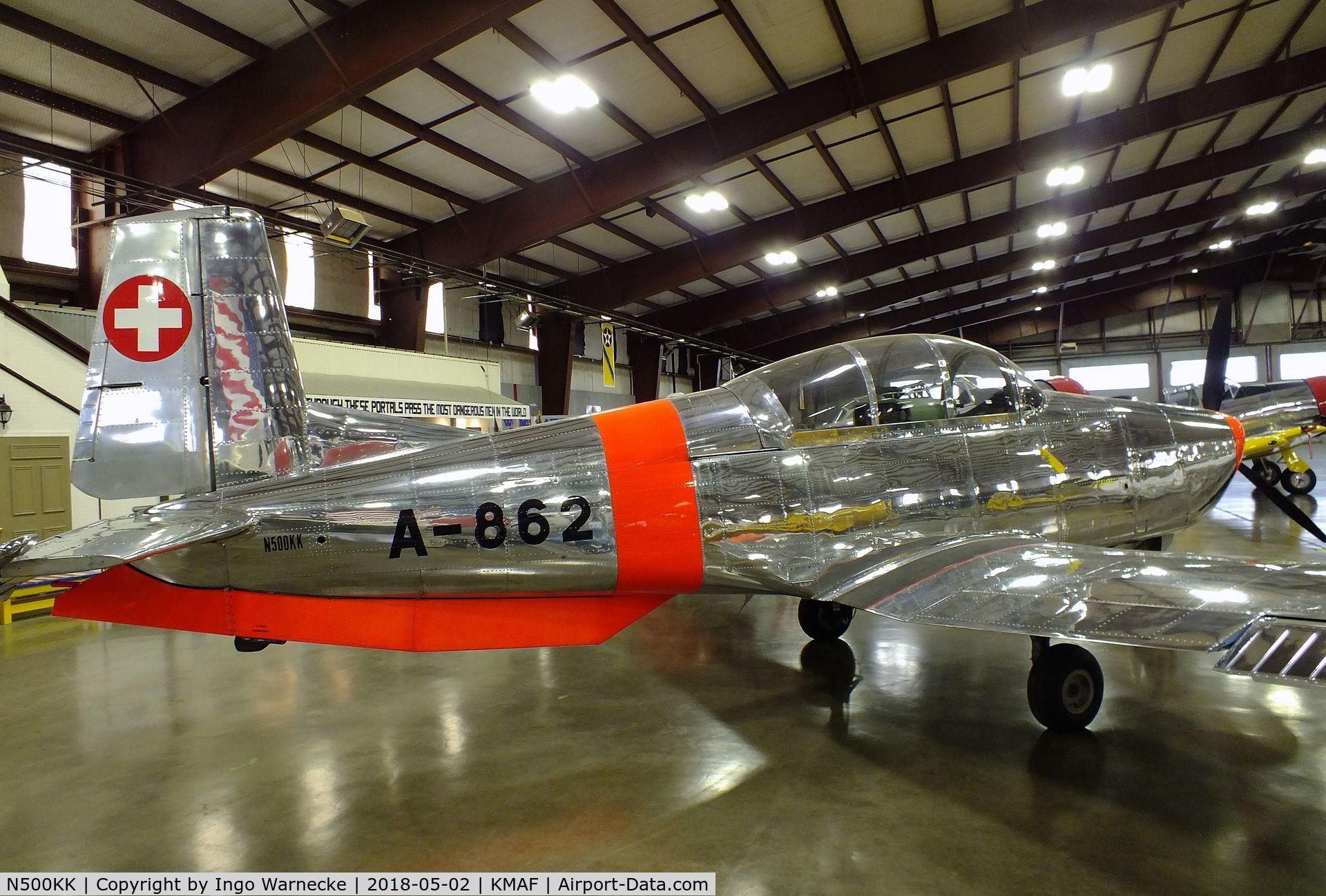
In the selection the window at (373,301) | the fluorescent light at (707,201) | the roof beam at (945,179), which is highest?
the roof beam at (945,179)

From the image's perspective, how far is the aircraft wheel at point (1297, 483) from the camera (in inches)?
474

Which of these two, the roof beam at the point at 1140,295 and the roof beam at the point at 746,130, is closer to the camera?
the roof beam at the point at 746,130

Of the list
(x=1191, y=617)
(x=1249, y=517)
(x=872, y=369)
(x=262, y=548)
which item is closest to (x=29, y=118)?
(x=262, y=548)

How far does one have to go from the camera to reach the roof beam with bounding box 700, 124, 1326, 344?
15.4 m

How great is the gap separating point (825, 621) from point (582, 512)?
2.70 m

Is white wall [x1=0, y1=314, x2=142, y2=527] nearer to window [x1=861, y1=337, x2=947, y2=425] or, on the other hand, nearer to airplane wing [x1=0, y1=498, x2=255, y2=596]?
airplane wing [x1=0, y1=498, x2=255, y2=596]

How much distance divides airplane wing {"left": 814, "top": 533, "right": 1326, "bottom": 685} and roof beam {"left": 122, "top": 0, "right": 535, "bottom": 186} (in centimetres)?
606

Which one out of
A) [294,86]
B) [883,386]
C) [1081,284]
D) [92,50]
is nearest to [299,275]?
[92,50]

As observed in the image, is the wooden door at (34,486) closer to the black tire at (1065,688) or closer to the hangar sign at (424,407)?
the hangar sign at (424,407)

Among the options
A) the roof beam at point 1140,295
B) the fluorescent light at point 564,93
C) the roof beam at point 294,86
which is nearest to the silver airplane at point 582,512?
the roof beam at point 294,86

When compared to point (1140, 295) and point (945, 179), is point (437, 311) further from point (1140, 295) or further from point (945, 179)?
point (1140, 295)

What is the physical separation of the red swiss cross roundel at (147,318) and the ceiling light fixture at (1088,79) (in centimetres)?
1179

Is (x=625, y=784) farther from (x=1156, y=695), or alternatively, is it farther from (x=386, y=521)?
(x=1156, y=695)

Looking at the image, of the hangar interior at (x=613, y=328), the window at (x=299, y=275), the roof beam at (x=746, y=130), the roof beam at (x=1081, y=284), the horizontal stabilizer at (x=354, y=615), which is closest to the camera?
the hangar interior at (x=613, y=328)
